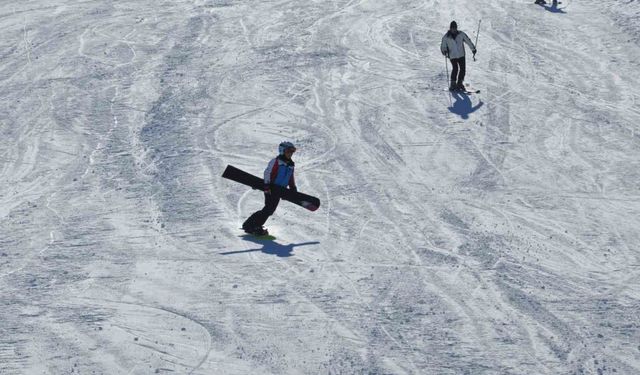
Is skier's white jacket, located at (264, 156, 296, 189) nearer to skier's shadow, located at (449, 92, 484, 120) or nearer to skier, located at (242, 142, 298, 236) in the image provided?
skier, located at (242, 142, 298, 236)

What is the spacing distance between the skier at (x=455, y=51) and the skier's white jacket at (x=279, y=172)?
290 inches

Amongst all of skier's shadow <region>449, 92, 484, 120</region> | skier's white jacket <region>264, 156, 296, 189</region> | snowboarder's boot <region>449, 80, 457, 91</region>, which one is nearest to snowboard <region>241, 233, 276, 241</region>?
skier's white jacket <region>264, 156, 296, 189</region>

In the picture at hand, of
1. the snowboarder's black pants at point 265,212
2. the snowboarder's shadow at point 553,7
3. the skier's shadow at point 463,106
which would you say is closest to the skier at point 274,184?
the snowboarder's black pants at point 265,212

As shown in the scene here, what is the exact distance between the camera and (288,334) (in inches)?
394

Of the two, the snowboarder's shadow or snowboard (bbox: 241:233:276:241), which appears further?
the snowboarder's shadow

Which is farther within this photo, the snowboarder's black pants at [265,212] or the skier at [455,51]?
the skier at [455,51]

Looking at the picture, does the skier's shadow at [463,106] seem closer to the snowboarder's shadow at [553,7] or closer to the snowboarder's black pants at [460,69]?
the snowboarder's black pants at [460,69]

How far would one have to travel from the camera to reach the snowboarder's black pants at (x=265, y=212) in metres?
12.3

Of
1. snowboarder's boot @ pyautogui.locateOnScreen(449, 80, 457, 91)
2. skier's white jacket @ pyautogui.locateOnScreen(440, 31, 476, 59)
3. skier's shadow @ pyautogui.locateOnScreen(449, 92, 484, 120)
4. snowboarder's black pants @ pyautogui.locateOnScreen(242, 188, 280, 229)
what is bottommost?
skier's shadow @ pyautogui.locateOnScreen(449, 92, 484, 120)

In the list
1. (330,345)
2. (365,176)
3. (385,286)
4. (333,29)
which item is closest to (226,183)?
(365,176)

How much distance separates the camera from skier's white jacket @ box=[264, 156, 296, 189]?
12.1m

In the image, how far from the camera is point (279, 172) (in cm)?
1215

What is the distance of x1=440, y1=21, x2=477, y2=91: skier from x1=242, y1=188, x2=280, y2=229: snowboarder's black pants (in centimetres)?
743

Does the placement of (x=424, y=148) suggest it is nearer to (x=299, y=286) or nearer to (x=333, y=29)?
(x=299, y=286)
